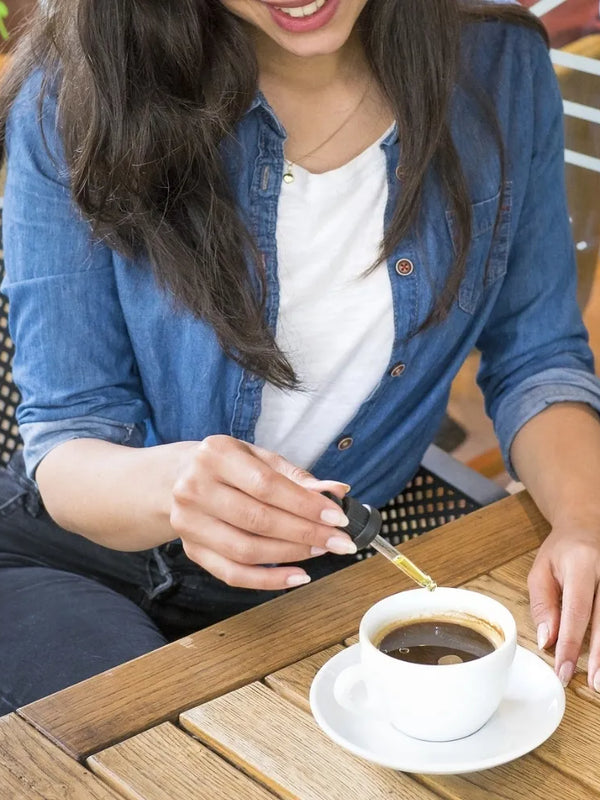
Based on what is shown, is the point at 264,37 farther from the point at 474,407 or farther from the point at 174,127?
the point at 474,407

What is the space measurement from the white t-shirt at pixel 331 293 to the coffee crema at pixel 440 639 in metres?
0.51

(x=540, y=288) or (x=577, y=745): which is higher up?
(x=540, y=288)

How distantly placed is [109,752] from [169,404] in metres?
0.60

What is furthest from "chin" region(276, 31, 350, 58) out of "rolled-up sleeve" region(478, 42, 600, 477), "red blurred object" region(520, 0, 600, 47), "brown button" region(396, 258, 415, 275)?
"red blurred object" region(520, 0, 600, 47)

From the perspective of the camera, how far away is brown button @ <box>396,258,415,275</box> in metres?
1.38

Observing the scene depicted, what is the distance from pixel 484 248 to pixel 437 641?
2.27ft

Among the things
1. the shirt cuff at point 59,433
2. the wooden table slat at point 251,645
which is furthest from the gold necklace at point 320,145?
the wooden table slat at point 251,645

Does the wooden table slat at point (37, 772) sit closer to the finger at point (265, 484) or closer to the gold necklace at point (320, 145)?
the finger at point (265, 484)

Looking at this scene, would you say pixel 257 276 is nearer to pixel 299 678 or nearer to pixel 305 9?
pixel 305 9

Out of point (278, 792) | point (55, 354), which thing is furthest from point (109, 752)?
point (55, 354)

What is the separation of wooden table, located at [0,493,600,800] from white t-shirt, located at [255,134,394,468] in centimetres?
35

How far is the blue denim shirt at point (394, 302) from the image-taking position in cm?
130

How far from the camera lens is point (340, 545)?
36.2 inches

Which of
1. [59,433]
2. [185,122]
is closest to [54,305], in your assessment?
[59,433]
